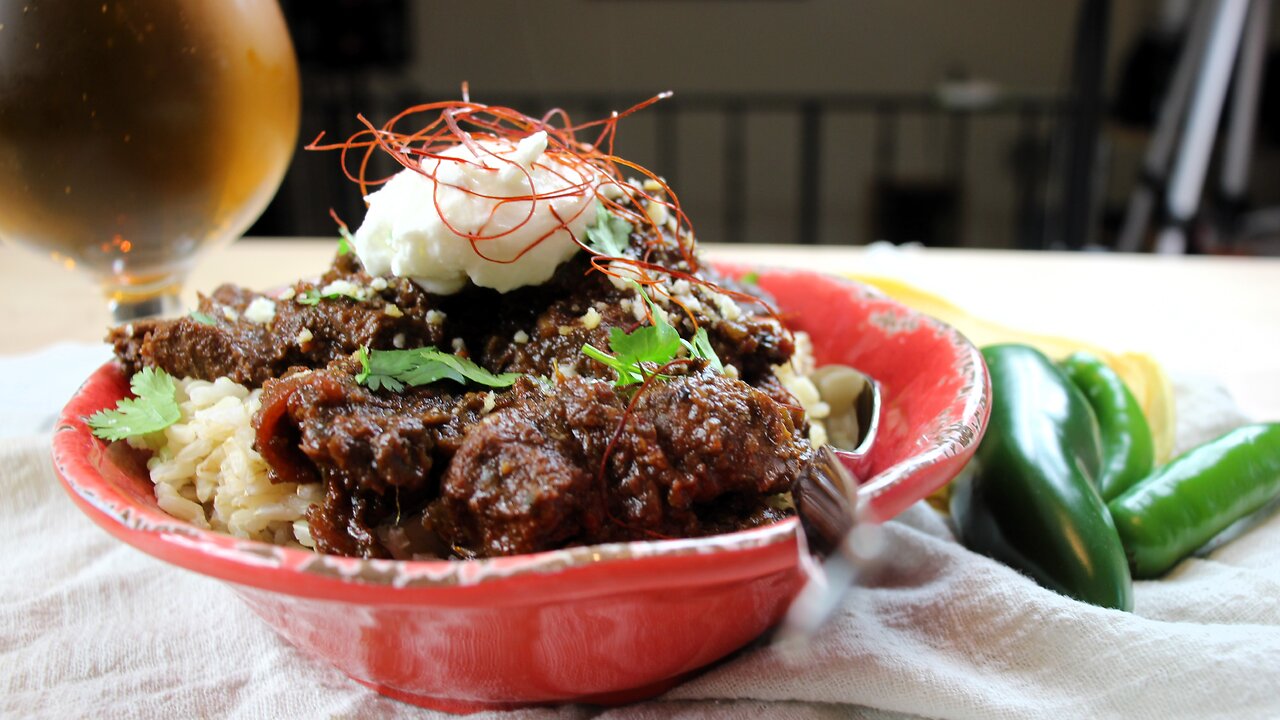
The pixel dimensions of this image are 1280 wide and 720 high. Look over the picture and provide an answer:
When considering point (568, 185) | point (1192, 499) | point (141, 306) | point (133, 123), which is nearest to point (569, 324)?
point (568, 185)

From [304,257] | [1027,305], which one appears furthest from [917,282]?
[304,257]

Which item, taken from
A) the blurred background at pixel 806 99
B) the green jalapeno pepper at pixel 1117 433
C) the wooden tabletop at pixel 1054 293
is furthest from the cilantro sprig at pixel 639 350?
the blurred background at pixel 806 99

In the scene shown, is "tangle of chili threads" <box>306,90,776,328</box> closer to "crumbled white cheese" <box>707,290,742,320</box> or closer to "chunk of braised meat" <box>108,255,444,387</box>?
Result: "crumbled white cheese" <box>707,290,742,320</box>

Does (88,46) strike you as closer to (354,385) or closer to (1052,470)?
(354,385)

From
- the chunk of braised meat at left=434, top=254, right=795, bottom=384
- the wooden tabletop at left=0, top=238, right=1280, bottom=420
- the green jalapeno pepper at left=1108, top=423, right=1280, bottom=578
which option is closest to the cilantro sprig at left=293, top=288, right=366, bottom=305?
the chunk of braised meat at left=434, top=254, right=795, bottom=384

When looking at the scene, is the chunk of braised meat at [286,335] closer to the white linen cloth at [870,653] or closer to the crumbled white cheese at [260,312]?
the crumbled white cheese at [260,312]
